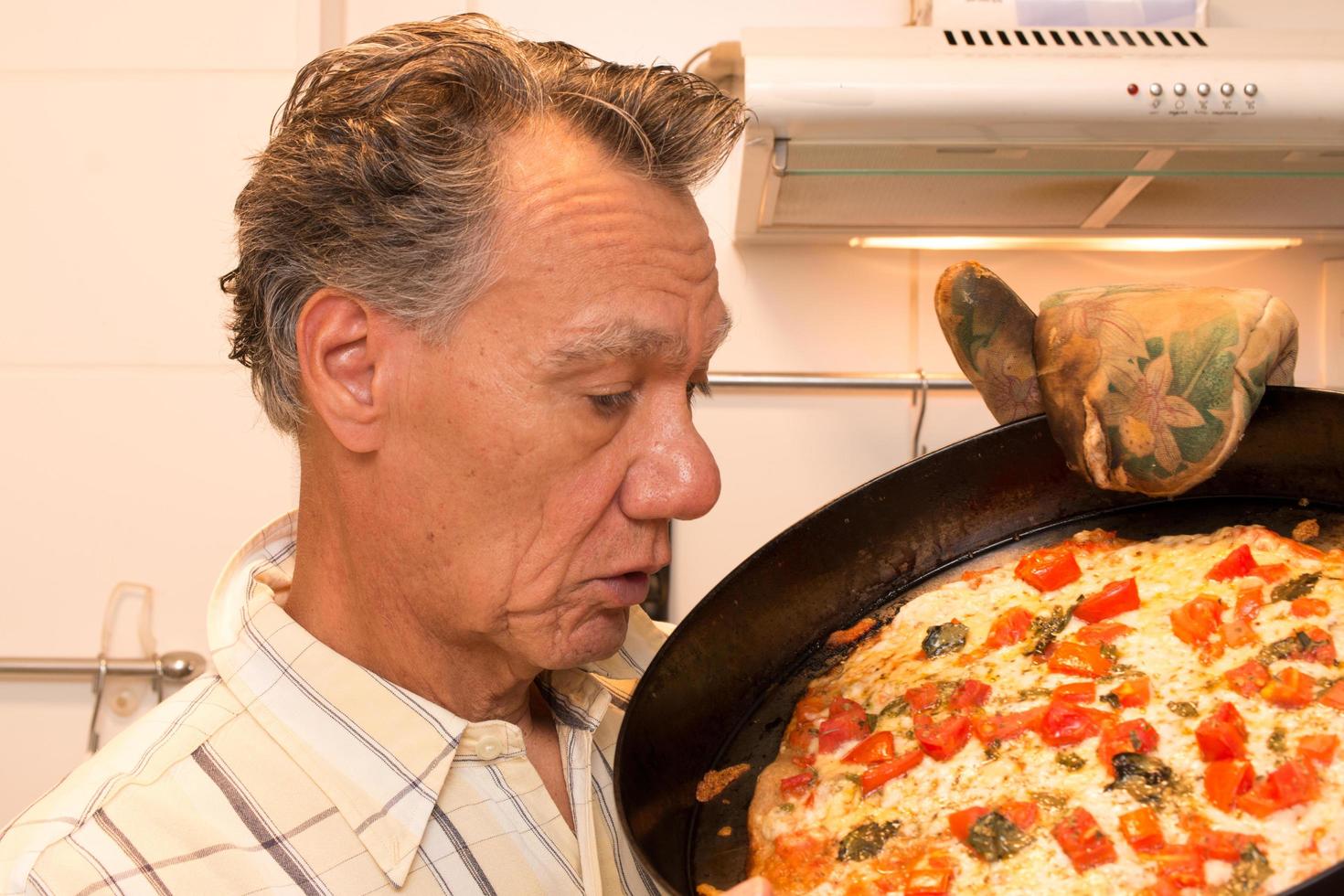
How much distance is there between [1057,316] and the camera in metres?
1.08

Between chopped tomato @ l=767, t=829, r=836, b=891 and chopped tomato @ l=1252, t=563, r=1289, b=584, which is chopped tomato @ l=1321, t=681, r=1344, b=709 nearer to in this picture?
chopped tomato @ l=1252, t=563, r=1289, b=584

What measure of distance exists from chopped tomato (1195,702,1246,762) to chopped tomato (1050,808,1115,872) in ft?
0.30

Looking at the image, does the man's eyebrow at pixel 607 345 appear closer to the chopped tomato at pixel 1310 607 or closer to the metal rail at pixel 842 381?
the chopped tomato at pixel 1310 607

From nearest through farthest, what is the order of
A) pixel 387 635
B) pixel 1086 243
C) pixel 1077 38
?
pixel 387 635 < pixel 1077 38 < pixel 1086 243

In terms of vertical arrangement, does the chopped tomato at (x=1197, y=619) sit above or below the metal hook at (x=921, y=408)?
above

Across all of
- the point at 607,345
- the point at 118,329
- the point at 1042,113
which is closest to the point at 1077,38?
the point at 1042,113

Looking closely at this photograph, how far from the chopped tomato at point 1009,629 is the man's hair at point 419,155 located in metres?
0.46

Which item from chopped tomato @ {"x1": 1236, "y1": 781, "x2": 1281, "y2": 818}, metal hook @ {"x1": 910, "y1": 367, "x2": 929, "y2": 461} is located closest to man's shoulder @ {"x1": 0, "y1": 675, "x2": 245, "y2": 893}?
chopped tomato @ {"x1": 1236, "y1": 781, "x2": 1281, "y2": 818}

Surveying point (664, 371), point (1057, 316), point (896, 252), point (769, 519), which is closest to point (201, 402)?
point (769, 519)

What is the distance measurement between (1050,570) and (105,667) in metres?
1.72

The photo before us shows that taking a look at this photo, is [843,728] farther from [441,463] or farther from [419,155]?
[419,155]

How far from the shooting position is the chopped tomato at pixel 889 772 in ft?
2.90

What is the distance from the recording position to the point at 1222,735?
77cm

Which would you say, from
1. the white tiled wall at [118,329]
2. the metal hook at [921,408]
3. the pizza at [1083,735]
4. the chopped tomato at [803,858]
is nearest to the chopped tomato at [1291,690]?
the pizza at [1083,735]
